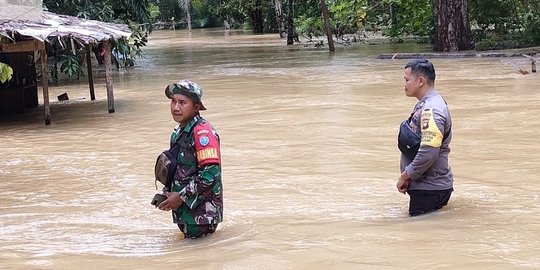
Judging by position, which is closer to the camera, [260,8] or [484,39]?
[484,39]

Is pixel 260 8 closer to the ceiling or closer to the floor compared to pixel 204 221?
closer to the ceiling

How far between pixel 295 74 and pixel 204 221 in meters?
17.0

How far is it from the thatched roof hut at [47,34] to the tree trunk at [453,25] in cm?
1463

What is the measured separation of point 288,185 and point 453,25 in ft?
67.4

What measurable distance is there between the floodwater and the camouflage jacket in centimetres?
40

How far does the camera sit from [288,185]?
8211mm

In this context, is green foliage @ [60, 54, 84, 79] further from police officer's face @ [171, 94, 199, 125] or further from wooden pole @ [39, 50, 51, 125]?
police officer's face @ [171, 94, 199, 125]

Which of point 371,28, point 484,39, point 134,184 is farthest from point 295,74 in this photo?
point 371,28

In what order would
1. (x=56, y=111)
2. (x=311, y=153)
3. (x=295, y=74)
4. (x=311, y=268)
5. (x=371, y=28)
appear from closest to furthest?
(x=311, y=268) → (x=311, y=153) → (x=56, y=111) → (x=295, y=74) → (x=371, y=28)

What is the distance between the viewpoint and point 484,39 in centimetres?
2962

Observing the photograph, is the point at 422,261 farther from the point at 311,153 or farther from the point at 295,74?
the point at 295,74

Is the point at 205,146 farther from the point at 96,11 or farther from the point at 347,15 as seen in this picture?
the point at 347,15

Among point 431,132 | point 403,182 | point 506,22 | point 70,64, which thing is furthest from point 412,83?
point 506,22

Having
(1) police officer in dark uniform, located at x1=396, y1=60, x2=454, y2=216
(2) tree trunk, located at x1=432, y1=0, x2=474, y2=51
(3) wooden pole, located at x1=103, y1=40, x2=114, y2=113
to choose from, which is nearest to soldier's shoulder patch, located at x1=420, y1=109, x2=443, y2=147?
(1) police officer in dark uniform, located at x1=396, y1=60, x2=454, y2=216
